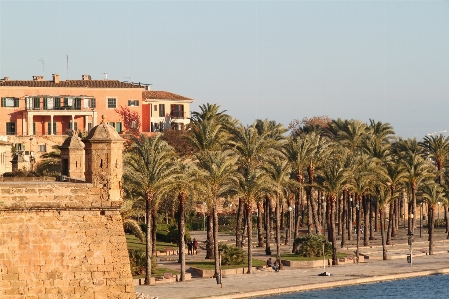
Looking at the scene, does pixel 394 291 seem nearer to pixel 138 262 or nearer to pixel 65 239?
pixel 138 262

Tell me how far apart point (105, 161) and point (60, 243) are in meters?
2.51

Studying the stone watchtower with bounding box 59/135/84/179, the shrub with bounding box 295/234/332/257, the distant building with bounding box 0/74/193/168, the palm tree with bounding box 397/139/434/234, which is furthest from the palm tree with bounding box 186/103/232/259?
the stone watchtower with bounding box 59/135/84/179

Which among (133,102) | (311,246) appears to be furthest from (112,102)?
(311,246)

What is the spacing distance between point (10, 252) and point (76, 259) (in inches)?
64.9

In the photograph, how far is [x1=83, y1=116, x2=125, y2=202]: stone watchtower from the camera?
2569cm

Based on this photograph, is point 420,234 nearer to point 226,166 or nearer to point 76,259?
point 226,166

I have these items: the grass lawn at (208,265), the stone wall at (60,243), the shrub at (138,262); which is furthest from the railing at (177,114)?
the stone wall at (60,243)

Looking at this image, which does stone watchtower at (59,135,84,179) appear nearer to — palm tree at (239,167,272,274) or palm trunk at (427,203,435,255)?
palm tree at (239,167,272,274)

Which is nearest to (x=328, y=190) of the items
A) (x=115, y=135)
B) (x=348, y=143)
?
(x=348, y=143)

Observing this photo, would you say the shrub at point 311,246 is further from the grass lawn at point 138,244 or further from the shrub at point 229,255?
→ the grass lawn at point 138,244

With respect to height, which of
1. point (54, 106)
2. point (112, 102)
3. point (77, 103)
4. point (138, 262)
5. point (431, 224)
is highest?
point (112, 102)

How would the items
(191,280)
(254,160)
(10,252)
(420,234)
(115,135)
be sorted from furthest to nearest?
(420,234), (254,160), (191,280), (115,135), (10,252)

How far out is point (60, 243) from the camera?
81.4ft

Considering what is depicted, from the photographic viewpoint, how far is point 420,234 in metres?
83.2
